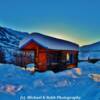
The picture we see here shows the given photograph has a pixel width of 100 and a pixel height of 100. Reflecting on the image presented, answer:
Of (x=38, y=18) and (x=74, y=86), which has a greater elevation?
(x=38, y=18)

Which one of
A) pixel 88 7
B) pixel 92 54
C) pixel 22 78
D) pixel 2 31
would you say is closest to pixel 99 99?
pixel 92 54

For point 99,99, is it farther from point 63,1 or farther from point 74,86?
point 63,1

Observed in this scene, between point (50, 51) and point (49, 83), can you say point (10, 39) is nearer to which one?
point (50, 51)

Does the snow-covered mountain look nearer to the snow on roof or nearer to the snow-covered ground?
the snow on roof

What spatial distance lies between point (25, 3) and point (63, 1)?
31 centimetres

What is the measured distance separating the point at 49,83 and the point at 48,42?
12.6 inches

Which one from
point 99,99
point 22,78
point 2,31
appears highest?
point 2,31

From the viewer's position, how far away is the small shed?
2.12m

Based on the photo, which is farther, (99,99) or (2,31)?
(2,31)

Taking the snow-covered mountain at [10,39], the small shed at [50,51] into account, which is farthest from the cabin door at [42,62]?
the snow-covered mountain at [10,39]

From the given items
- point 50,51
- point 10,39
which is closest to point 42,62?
point 50,51

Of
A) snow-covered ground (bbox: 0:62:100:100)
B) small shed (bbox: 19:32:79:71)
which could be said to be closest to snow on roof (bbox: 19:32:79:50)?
small shed (bbox: 19:32:79:71)

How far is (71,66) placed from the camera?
220cm

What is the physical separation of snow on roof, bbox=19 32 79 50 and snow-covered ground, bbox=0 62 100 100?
17cm
